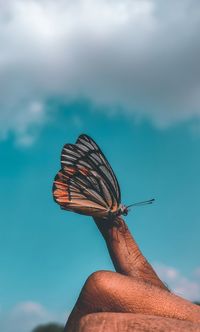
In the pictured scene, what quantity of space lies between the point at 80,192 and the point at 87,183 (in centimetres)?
18

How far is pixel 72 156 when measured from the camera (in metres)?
9.12

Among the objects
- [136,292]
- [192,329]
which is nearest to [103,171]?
[136,292]

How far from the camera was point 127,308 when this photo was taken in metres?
7.62

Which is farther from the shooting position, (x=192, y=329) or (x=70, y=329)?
(x=70, y=329)

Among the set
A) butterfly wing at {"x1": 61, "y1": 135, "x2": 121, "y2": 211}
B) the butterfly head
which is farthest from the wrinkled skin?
butterfly wing at {"x1": 61, "y1": 135, "x2": 121, "y2": 211}

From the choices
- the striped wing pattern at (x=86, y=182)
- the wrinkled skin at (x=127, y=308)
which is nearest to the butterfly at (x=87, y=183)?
the striped wing pattern at (x=86, y=182)

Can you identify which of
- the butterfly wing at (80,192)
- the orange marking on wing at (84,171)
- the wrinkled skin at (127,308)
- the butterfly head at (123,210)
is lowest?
the wrinkled skin at (127,308)

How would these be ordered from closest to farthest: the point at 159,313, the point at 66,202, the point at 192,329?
the point at 192,329
the point at 159,313
the point at 66,202

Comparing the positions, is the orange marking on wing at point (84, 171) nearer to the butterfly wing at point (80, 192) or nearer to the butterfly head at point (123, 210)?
the butterfly wing at point (80, 192)

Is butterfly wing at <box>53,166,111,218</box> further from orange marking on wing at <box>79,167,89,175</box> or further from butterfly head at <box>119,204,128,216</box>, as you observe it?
butterfly head at <box>119,204,128,216</box>

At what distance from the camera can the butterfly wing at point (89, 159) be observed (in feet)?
29.7

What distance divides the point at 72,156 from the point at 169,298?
243 centimetres

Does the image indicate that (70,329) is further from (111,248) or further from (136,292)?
(111,248)

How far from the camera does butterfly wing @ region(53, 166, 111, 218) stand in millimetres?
8766
